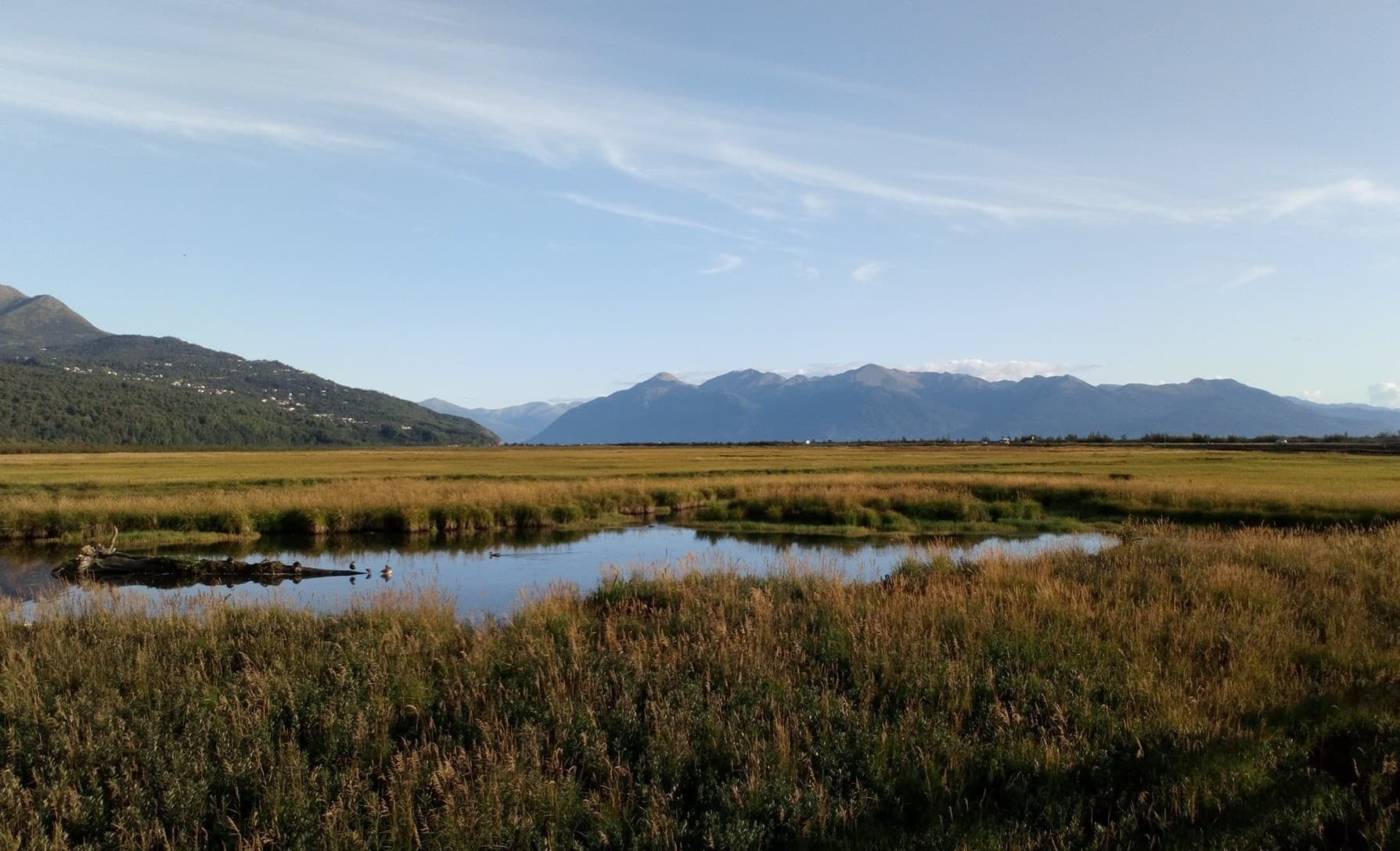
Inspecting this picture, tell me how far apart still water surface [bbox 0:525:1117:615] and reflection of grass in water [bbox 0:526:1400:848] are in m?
5.62

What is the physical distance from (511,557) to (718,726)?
70.1 ft

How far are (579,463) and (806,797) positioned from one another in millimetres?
70017

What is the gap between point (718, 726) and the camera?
25.9 ft

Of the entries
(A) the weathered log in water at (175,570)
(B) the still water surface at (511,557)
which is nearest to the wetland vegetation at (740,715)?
(B) the still water surface at (511,557)

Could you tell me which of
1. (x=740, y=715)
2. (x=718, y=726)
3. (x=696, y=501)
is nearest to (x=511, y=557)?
(x=696, y=501)

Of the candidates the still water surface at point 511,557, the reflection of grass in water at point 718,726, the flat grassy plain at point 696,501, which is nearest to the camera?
the reflection of grass in water at point 718,726

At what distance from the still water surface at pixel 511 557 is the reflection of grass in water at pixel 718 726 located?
5619 millimetres

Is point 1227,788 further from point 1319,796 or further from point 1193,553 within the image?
point 1193,553

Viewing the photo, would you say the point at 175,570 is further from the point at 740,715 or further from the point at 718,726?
the point at 718,726

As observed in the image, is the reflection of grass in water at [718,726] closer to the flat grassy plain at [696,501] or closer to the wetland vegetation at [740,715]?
the wetland vegetation at [740,715]

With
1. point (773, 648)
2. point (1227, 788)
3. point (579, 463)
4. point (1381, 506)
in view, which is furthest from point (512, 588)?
point (579, 463)

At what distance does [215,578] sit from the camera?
23078mm

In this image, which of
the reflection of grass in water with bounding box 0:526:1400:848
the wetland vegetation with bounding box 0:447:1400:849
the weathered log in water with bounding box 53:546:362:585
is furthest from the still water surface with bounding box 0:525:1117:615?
the reflection of grass in water with bounding box 0:526:1400:848

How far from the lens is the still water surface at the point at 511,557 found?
20141 millimetres
